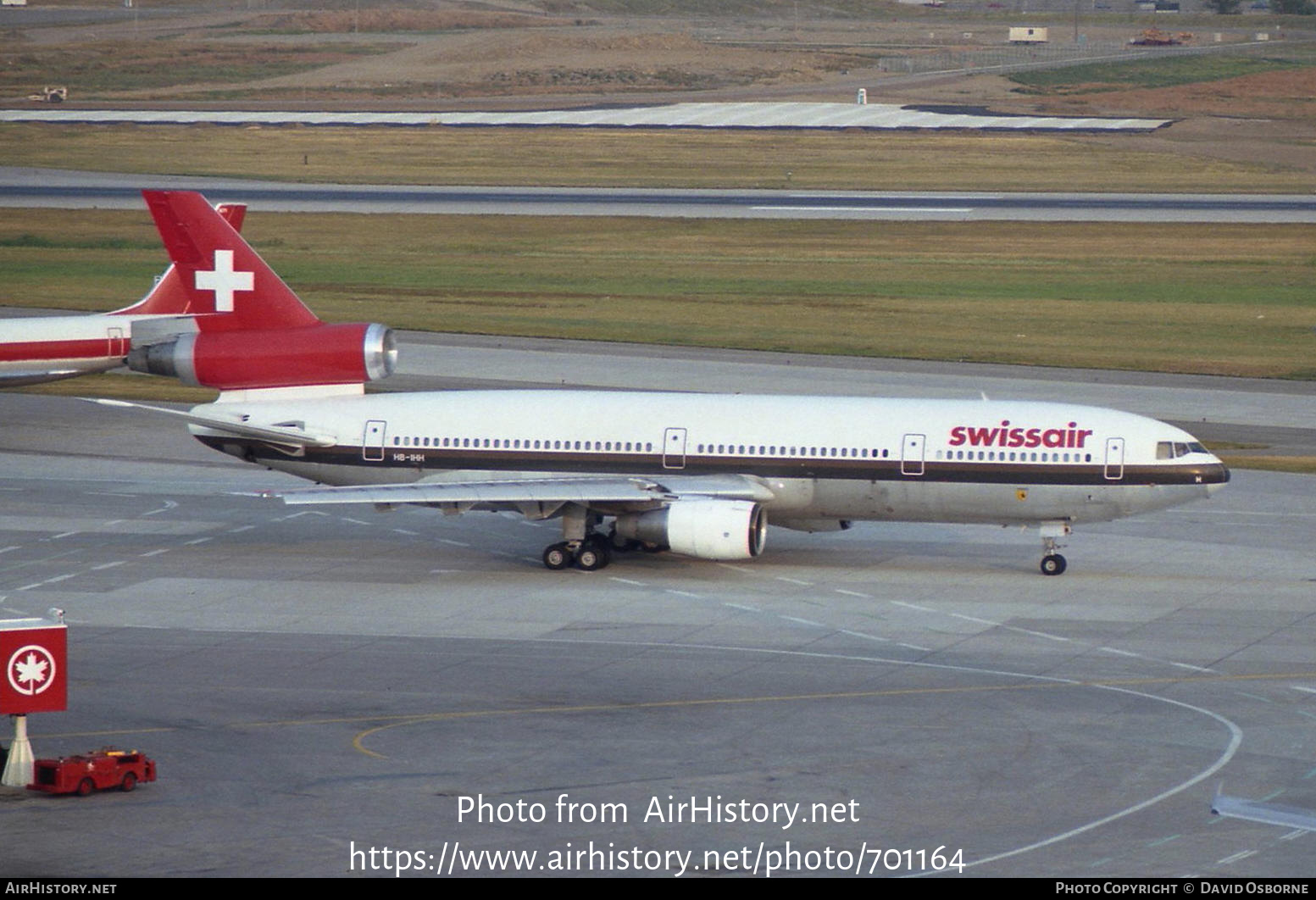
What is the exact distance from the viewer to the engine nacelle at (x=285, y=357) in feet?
161

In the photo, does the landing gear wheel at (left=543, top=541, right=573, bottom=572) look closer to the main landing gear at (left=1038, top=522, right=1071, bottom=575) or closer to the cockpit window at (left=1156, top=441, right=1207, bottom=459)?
the main landing gear at (left=1038, top=522, right=1071, bottom=575)

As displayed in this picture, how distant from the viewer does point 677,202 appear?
128 meters

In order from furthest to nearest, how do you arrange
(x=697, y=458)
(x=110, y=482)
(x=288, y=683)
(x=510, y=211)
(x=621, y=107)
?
(x=621, y=107) < (x=510, y=211) < (x=110, y=482) < (x=697, y=458) < (x=288, y=683)

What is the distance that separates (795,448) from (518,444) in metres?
7.36

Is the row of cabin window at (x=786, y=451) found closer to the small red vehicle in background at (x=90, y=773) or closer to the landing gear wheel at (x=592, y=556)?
the landing gear wheel at (x=592, y=556)

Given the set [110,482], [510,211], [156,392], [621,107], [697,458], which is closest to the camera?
[697,458]

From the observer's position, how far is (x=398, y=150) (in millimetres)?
155875

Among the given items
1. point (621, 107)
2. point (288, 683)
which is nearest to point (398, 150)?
point (621, 107)

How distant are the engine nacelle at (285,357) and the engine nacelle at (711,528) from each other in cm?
928

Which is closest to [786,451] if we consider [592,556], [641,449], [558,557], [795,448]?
[795,448]

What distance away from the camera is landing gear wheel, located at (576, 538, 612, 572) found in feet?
156

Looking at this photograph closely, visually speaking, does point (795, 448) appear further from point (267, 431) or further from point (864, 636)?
point (267, 431)

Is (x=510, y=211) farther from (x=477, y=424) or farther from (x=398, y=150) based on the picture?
(x=477, y=424)

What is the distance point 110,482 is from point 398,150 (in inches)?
3978
